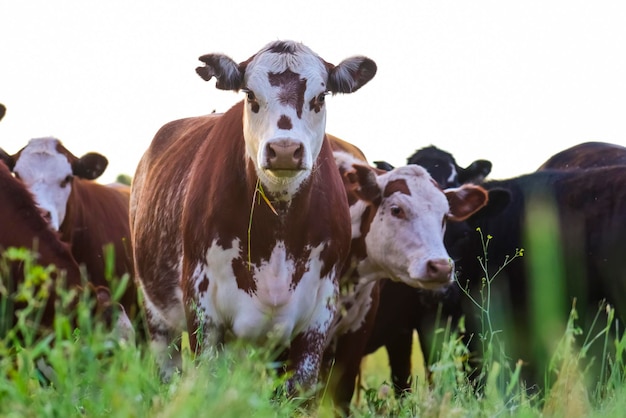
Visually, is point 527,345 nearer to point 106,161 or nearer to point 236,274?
point 236,274

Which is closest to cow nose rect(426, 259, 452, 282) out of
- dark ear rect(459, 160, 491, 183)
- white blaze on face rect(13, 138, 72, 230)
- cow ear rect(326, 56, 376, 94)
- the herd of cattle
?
the herd of cattle

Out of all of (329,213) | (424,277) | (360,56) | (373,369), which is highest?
(360,56)

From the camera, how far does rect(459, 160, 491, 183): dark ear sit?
10484mm

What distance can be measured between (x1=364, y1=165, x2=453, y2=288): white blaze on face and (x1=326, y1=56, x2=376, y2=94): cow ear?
1.21m

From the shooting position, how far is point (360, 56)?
6934mm

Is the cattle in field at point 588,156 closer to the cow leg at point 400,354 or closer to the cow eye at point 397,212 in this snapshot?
the cow leg at point 400,354

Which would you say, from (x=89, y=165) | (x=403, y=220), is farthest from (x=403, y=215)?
(x=89, y=165)

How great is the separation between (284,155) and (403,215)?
2.17 metres

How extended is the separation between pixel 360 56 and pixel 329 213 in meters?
1.00

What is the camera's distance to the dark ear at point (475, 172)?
10.5 m

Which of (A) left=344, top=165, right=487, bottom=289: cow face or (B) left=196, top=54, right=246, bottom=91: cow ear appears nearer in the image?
(B) left=196, top=54, right=246, bottom=91: cow ear

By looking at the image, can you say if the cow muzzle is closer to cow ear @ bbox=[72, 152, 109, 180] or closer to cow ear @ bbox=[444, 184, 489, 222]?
cow ear @ bbox=[444, 184, 489, 222]

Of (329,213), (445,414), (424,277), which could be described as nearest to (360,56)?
(329,213)

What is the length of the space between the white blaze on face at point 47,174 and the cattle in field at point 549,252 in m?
3.79
